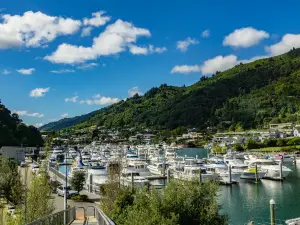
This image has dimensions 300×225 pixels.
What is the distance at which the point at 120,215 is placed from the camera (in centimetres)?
2362

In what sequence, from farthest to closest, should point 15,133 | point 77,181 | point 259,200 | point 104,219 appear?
point 15,133 < point 259,200 < point 77,181 < point 104,219

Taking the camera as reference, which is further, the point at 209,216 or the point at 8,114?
the point at 8,114

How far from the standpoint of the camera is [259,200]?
143ft

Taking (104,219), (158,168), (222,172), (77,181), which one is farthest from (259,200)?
(104,219)

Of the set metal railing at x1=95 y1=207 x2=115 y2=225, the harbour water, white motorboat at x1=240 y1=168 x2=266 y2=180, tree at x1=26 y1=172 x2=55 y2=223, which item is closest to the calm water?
the harbour water

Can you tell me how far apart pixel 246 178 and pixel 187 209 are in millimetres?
40809

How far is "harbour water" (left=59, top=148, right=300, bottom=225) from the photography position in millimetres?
35719

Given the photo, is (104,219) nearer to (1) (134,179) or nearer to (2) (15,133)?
(1) (134,179)

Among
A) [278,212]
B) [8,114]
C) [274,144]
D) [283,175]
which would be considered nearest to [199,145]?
[274,144]

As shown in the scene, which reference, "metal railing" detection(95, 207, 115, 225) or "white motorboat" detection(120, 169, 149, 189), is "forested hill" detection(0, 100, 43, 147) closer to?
"white motorboat" detection(120, 169, 149, 189)

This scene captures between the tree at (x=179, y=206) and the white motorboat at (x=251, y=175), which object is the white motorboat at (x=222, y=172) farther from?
the tree at (x=179, y=206)

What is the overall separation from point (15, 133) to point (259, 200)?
4189 inches

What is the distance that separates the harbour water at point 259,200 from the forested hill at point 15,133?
76743mm

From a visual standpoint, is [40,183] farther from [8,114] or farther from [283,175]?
[8,114]
